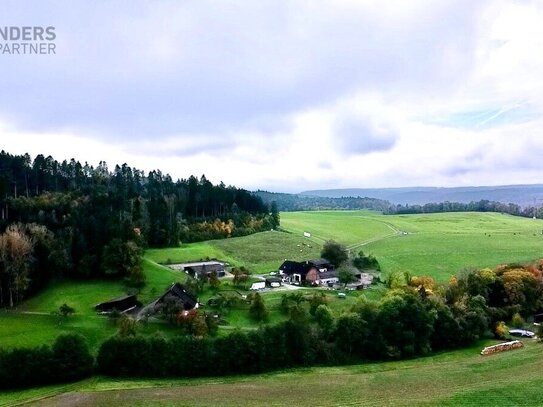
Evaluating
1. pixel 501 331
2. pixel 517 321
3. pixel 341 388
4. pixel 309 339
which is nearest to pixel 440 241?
pixel 517 321

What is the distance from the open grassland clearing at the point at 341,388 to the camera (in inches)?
1239

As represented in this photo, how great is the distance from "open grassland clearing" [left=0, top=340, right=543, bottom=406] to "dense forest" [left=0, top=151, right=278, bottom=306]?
21740mm

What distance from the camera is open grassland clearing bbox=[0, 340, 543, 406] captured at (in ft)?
103

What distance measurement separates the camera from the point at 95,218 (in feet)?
210

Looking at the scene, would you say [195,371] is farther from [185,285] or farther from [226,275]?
[226,275]

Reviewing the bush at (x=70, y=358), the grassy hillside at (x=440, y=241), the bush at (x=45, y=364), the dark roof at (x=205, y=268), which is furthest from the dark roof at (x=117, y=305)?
the grassy hillside at (x=440, y=241)

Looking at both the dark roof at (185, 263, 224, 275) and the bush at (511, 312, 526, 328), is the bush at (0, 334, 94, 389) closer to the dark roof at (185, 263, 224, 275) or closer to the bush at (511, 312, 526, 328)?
the dark roof at (185, 263, 224, 275)

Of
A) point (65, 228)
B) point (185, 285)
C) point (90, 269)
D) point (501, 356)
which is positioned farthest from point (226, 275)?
point (501, 356)

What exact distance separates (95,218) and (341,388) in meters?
41.9

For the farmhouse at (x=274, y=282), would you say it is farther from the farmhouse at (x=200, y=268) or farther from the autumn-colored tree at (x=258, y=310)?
the autumn-colored tree at (x=258, y=310)

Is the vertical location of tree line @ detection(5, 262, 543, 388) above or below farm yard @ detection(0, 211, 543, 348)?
below

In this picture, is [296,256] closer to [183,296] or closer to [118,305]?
[183,296]

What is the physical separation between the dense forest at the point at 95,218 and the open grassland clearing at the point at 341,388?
21740mm

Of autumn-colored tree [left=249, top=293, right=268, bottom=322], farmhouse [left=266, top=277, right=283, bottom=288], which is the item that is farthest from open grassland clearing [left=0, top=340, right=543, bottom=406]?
farmhouse [left=266, top=277, right=283, bottom=288]
